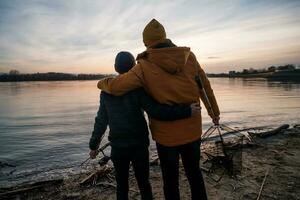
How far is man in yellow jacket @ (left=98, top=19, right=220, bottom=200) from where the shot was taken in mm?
3168

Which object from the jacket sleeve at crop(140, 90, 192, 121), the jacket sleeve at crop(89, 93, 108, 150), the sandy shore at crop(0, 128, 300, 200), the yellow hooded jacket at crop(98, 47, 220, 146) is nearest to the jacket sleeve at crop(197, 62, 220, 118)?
the yellow hooded jacket at crop(98, 47, 220, 146)

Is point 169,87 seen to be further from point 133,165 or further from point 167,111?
point 133,165

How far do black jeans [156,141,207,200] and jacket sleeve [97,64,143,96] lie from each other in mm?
848

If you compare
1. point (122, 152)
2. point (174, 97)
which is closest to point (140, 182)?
point (122, 152)

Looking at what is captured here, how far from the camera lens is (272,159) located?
7852 mm

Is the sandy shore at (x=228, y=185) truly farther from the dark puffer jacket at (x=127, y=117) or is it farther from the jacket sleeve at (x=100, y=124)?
the dark puffer jacket at (x=127, y=117)

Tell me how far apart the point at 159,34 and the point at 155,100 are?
0.81m

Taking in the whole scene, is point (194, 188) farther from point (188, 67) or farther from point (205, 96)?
point (188, 67)

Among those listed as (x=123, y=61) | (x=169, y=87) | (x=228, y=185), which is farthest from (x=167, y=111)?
(x=228, y=185)

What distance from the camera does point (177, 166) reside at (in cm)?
353

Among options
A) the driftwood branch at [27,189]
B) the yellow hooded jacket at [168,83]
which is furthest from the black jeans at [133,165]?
the driftwood branch at [27,189]

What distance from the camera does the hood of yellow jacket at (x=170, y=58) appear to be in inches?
124

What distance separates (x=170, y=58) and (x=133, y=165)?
1643 millimetres

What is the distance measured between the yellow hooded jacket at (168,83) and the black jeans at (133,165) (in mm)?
453
